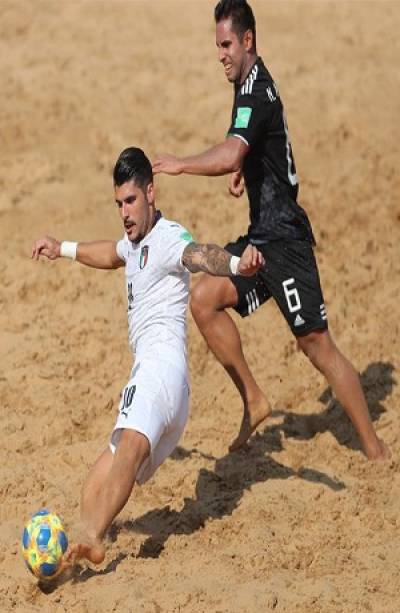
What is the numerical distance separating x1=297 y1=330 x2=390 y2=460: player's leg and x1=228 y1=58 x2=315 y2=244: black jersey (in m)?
0.60

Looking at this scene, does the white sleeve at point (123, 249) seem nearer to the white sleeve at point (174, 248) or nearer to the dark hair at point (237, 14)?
the white sleeve at point (174, 248)

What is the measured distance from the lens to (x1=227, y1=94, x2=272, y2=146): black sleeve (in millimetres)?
6887

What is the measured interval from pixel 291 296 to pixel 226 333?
0.48 metres

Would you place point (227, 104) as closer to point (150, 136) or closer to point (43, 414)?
point (150, 136)

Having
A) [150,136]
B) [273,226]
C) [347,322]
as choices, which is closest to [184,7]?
[150,136]

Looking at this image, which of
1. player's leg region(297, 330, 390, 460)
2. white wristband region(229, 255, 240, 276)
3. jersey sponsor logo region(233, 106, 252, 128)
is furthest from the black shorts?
white wristband region(229, 255, 240, 276)

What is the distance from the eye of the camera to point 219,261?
6.09 m

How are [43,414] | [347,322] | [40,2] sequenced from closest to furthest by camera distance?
[43,414], [347,322], [40,2]

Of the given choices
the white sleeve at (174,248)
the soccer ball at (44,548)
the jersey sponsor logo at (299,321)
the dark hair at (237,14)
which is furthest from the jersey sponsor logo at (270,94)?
the soccer ball at (44,548)

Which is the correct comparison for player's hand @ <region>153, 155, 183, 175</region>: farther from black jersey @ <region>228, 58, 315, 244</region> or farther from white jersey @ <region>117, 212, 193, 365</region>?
black jersey @ <region>228, 58, 315, 244</region>

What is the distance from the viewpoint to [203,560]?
6293 mm

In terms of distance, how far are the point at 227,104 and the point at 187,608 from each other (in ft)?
22.3

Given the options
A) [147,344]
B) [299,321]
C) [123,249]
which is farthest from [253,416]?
[123,249]

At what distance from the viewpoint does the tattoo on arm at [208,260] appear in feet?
20.0
